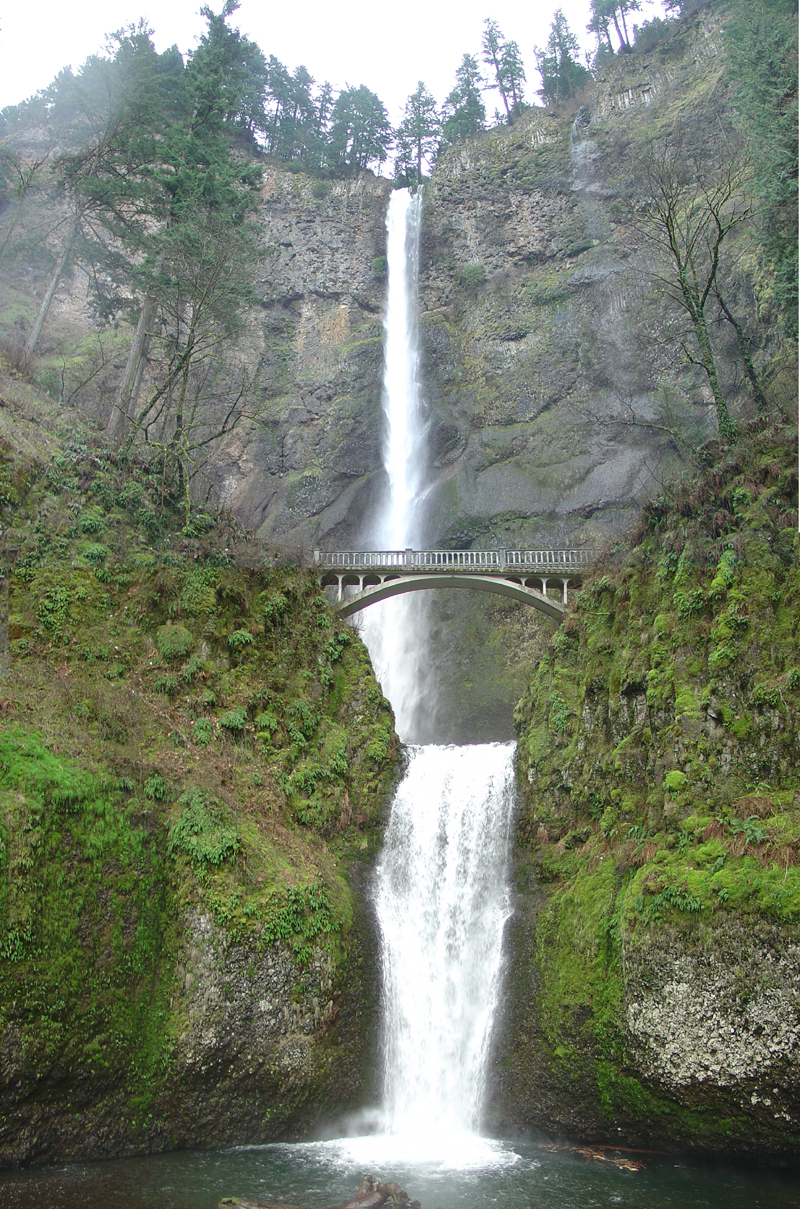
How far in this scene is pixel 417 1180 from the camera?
13117 millimetres

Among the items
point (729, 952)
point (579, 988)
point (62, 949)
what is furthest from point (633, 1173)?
point (62, 949)

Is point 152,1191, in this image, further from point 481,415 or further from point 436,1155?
point 481,415

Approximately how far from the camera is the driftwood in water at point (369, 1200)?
11070 mm

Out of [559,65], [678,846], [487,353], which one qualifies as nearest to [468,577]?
[678,846]

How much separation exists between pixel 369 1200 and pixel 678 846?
7.91 meters

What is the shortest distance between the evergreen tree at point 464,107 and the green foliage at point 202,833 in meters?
51.5

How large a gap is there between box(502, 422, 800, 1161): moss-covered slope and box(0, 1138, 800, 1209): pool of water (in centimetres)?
67

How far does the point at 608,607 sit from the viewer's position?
853 inches

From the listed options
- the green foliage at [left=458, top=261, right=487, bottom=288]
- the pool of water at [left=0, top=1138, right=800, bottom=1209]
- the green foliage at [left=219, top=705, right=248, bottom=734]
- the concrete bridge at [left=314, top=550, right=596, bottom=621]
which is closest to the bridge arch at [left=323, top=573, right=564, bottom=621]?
the concrete bridge at [left=314, top=550, right=596, bottom=621]

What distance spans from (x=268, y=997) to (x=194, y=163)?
2719cm

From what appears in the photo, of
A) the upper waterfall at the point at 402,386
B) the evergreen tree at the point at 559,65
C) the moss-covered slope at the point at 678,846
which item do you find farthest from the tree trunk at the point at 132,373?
the evergreen tree at the point at 559,65

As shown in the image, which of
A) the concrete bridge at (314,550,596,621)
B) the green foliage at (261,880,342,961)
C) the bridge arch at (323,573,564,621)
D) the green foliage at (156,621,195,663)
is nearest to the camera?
the green foliage at (261,880,342,961)

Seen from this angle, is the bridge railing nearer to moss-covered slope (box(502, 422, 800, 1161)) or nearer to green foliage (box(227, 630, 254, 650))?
green foliage (box(227, 630, 254, 650))

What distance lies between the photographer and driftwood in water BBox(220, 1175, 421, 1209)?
1107 centimetres
